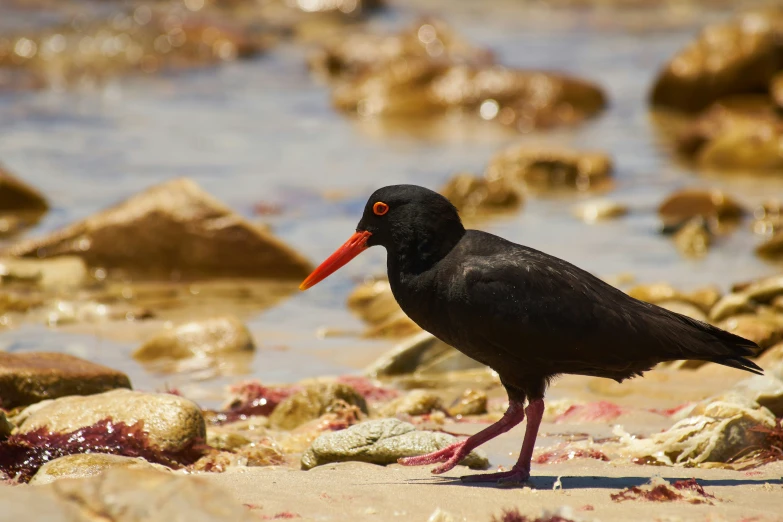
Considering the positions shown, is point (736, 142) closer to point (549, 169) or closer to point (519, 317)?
point (549, 169)

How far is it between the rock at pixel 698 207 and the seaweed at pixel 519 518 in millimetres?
7803

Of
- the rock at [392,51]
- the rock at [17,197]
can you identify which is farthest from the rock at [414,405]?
the rock at [392,51]

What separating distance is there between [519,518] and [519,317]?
3.39 feet

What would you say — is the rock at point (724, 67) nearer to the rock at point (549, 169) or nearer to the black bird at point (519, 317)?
the rock at point (549, 169)

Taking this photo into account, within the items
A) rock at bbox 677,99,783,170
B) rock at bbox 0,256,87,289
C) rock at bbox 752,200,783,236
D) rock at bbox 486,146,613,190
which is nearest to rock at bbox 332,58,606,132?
rock at bbox 677,99,783,170

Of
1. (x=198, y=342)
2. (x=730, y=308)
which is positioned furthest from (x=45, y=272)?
(x=730, y=308)

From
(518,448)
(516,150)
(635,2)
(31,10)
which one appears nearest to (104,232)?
(518,448)

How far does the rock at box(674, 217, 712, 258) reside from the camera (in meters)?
10.2

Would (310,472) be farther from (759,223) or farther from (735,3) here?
(735,3)

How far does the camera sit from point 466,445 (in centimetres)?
470

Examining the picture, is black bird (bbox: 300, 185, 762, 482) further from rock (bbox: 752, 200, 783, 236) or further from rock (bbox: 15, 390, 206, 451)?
rock (bbox: 752, 200, 783, 236)

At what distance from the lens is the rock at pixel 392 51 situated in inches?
792

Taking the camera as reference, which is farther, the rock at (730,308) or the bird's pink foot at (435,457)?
the rock at (730,308)

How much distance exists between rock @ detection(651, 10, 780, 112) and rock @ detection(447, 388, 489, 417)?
474 inches
